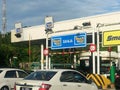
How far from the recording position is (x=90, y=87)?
16.5 metres

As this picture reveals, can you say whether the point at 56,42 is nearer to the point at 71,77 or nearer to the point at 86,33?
the point at 86,33

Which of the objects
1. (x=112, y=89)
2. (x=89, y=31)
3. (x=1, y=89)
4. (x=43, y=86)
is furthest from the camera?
(x=89, y=31)

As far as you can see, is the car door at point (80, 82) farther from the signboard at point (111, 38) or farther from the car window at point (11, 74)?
the signboard at point (111, 38)

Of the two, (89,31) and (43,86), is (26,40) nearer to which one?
(89,31)

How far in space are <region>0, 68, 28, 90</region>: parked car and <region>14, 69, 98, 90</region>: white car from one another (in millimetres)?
4889

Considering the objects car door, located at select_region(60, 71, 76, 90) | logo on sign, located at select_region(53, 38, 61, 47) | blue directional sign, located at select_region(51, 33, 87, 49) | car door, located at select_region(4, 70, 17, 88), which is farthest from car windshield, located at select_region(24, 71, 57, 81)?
logo on sign, located at select_region(53, 38, 61, 47)

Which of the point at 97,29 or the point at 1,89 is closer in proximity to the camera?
the point at 1,89

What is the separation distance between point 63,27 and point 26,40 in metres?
5.37

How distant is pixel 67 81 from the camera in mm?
15648

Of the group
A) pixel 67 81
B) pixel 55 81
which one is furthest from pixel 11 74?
pixel 55 81

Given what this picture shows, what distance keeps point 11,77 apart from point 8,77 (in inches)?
8.2

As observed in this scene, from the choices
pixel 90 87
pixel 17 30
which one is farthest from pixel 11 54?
pixel 90 87

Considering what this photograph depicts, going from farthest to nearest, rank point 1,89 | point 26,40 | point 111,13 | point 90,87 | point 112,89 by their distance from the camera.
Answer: point 26,40 → point 111,13 → point 112,89 → point 1,89 → point 90,87

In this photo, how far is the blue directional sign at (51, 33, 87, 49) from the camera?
2859 cm
